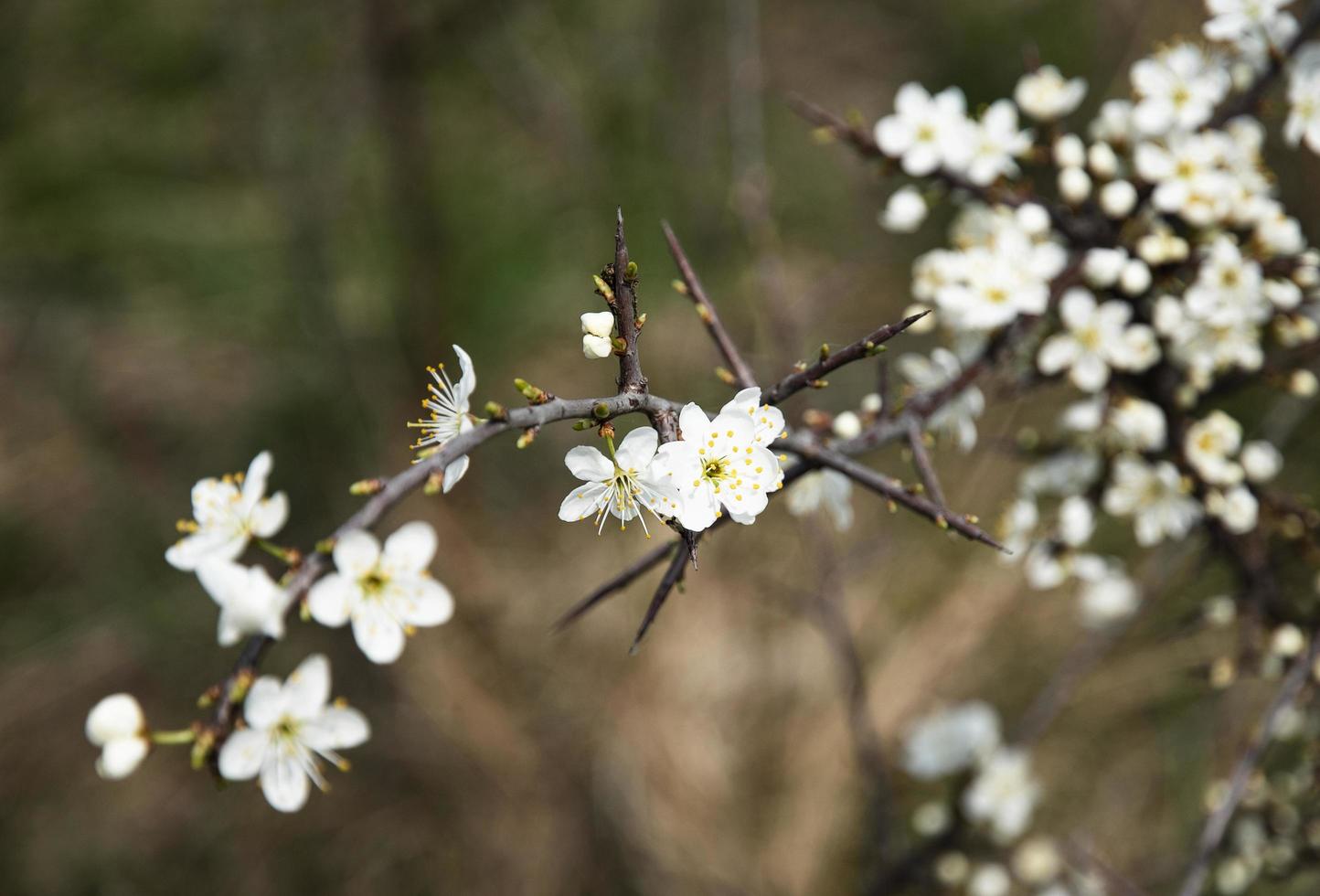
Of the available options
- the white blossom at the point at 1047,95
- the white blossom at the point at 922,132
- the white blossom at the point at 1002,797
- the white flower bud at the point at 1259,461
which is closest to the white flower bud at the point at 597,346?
the white blossom at the point at 922,132

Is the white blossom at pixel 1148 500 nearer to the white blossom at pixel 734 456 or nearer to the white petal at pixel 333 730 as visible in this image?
the white blossom at pixel 734 456

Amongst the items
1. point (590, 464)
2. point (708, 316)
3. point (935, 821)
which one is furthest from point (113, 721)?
point (935, 821)

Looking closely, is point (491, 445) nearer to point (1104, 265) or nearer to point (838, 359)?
point (1104, 265)

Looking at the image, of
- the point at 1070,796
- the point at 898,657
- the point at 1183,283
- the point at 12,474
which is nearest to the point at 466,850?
the point at 898,657

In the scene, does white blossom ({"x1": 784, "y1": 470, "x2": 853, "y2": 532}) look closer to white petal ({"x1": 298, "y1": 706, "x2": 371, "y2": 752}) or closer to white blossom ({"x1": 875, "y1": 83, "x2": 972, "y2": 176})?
white blossom ({"x1": 875, "y1": 83, "x2": 972, "y2": 176})

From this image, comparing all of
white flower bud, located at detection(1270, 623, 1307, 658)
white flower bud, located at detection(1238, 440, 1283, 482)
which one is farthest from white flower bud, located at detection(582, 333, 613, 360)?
white flower bud, located at detection(1270, 623, 1307, 658)

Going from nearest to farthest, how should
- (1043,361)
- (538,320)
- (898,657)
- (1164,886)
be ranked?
1. (1043,361)
2. (1164,886)
3. (898,657)
4. (538,320)

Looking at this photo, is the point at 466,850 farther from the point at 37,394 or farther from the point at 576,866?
the point at 37,394
